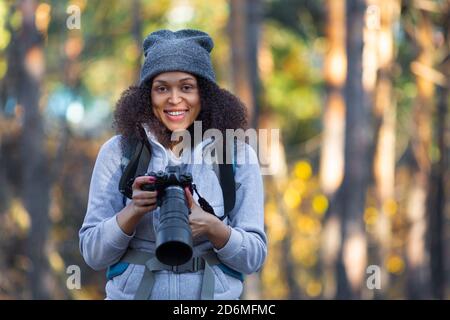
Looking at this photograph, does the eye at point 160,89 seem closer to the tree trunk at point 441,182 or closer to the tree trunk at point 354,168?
the tree trunk at point 354,168

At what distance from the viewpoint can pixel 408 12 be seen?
21359 mm

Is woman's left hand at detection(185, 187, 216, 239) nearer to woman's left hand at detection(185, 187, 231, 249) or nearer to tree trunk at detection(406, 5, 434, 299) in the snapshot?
woman's left hand at detection(185, 187, 231, 249)

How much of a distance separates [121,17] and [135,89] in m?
23.8

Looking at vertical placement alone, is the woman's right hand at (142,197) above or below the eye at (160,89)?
below

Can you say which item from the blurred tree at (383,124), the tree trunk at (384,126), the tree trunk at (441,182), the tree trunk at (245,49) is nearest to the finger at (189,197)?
the tree trunk at (245,49)

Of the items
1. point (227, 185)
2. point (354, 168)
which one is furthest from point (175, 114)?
point (354, 168)

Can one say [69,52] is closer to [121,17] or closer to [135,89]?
[121,17]

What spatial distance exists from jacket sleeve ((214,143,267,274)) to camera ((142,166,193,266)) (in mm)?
266

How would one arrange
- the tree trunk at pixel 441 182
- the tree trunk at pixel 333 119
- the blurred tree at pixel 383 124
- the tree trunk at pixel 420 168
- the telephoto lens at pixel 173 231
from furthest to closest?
the tree trunk at pixel 420 168, the tree trunk at pixel 441 182, the blurred tree at pixel 383 124, the tree trunk at pixel 333 119, the telephoto lens at pixel 173 231

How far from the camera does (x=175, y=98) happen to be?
4.04m

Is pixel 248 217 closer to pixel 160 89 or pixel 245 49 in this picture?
pixel 160 89

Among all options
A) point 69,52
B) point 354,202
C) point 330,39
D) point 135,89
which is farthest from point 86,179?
point 135,89

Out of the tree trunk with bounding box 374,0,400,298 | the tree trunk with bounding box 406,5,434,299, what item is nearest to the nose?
the tree trunk with bounding box 374,0,400,298

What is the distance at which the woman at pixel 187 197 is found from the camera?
12.6 feet
